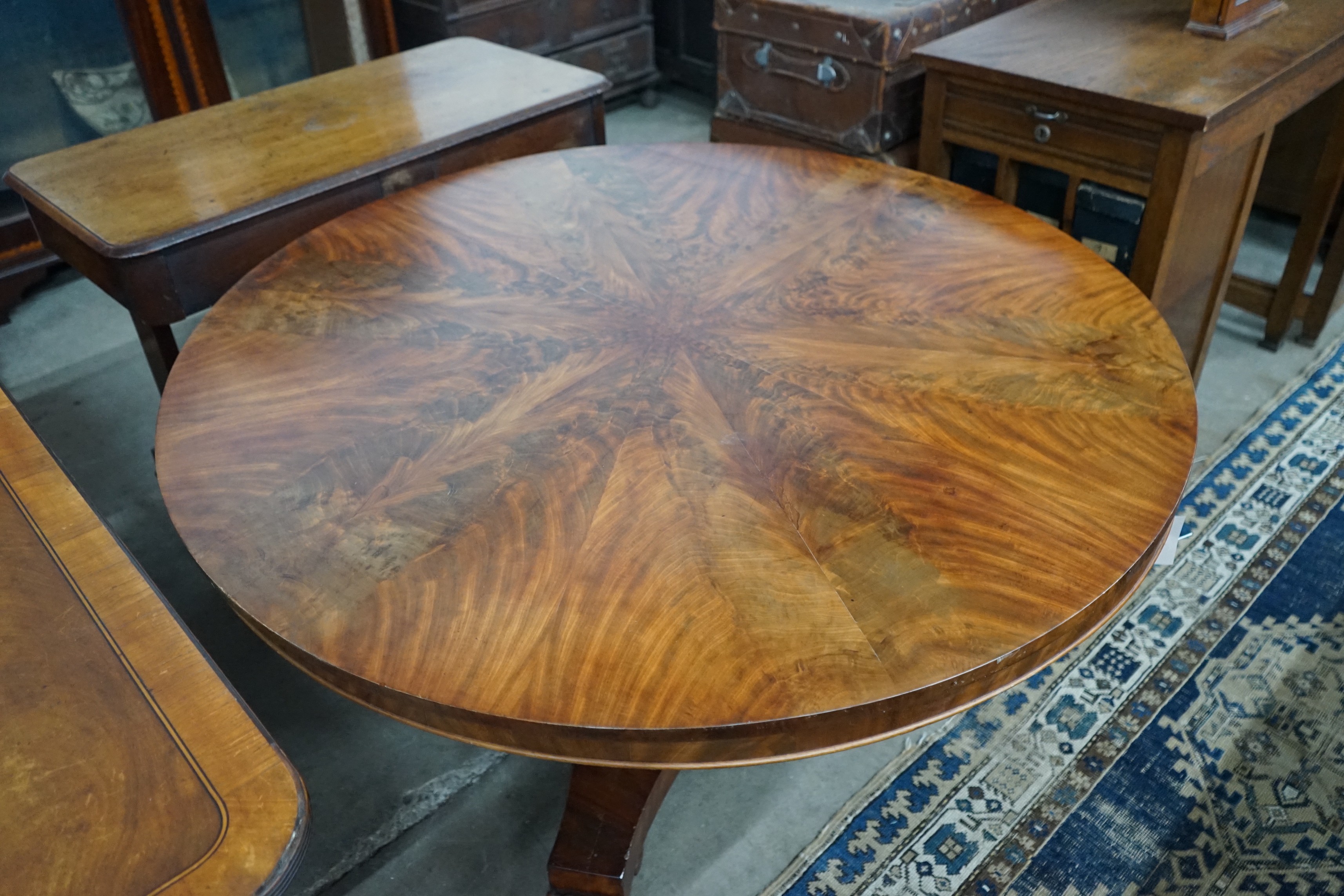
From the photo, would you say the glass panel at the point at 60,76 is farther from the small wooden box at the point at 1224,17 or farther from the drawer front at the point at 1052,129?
the small wooden box at the point at 1224,17

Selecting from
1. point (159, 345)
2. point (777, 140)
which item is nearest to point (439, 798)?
point (159, 345)

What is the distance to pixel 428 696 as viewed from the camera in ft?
2.48

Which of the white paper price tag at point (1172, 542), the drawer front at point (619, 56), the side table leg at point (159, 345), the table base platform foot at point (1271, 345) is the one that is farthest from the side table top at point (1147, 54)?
the drawer front at point (619, 56)

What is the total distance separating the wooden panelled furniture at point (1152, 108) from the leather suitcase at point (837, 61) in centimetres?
18

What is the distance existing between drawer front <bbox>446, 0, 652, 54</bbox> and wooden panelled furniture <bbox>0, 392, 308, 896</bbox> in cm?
255

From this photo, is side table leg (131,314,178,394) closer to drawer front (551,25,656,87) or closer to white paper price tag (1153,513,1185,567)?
white paper price tag (1153,513,1185,567)

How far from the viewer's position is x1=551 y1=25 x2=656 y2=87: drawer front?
3.33 meters

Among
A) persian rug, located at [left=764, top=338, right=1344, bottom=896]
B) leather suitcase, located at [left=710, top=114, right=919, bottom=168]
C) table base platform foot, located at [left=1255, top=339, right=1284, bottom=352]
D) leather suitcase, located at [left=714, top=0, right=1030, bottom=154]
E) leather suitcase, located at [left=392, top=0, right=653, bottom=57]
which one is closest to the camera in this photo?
persian rug, located at [left=764, top=338, right=1344, bottom=896]

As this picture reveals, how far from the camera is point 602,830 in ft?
3.76

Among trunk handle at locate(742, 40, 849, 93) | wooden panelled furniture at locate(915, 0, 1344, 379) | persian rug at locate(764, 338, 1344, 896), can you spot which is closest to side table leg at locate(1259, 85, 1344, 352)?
wooden panelled furniture at locate(915, 0, 1344, 379)

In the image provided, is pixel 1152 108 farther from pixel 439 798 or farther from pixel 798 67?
pixel 439 798

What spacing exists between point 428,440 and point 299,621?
0.86ft

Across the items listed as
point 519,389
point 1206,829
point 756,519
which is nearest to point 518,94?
point 519,389

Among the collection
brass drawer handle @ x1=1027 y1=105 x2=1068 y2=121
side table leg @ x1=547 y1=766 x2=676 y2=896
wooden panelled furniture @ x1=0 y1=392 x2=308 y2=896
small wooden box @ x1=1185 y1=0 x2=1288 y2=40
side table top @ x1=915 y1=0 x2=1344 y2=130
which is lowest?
side table leg @ x1=547 y1=766 x2=676 y2=896
